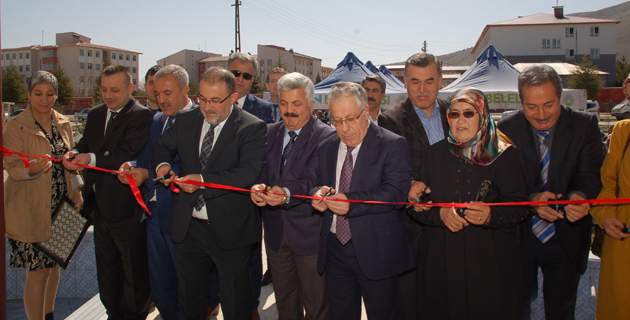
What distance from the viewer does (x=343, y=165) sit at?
8.40 ft

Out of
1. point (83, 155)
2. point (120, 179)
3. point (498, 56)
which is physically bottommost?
point (120, 179)

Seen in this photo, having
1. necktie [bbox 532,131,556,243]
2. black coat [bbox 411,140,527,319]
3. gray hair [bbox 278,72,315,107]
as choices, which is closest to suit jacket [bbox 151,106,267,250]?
→ gray hair [bbox 278,72,315,107]

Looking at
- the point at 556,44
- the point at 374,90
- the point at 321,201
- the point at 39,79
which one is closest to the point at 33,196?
the point at 39,79

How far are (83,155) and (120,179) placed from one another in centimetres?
33

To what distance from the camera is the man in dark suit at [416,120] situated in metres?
2.96

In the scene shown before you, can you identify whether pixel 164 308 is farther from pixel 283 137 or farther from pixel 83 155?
pixel 283 137

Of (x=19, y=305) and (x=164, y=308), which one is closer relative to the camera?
(x=164, y=308)

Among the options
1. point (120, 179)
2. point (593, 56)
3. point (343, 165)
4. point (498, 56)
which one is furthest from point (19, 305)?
point (593, 56)

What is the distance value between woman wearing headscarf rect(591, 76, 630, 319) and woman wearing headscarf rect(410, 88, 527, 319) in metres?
0.63

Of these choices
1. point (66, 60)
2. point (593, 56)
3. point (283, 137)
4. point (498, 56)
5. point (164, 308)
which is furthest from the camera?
point (66, 60)

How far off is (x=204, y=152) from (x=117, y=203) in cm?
98

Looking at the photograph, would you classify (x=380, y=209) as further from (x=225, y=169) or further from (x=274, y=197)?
(x=225, y=169)

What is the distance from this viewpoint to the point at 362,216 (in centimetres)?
244

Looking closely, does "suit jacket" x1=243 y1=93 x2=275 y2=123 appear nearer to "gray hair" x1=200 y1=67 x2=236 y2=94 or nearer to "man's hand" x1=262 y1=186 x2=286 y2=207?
"gray hair" x1=200 y1=67 x2=236 y2=94
